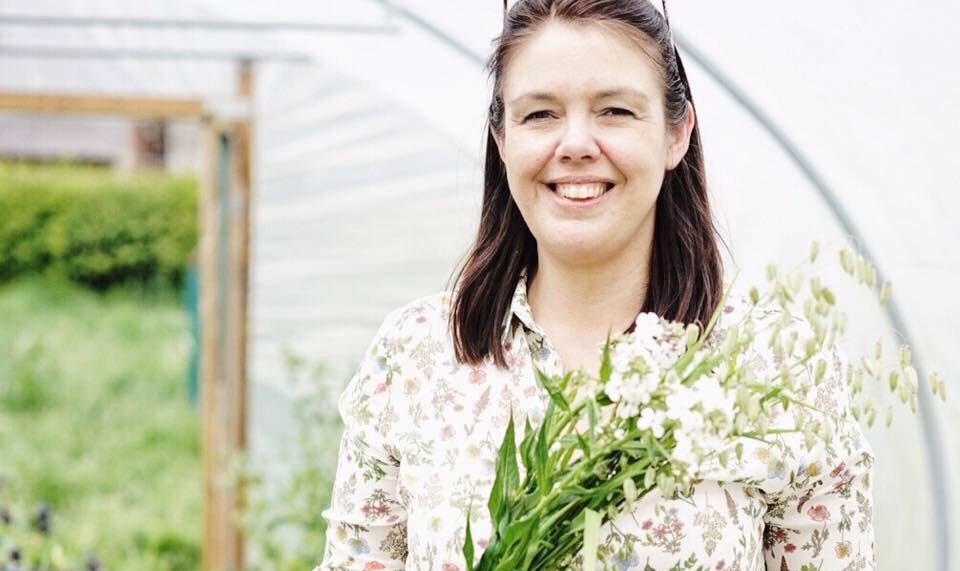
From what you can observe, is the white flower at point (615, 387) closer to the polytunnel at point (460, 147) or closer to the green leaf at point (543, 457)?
the green leaf at point (543, 457)

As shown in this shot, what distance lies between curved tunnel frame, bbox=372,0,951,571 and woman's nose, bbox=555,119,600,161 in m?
0.81

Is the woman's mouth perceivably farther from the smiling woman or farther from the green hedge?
the green hedge

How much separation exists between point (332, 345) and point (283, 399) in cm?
35

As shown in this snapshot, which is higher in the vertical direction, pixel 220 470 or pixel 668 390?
pixel 668 390

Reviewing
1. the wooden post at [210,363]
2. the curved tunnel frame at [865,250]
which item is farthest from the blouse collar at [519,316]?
the wooden post at [210,363]

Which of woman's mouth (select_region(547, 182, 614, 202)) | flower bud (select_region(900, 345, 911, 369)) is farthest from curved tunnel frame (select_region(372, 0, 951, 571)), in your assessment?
flower bud (select_region(900, 345, 911, 369))

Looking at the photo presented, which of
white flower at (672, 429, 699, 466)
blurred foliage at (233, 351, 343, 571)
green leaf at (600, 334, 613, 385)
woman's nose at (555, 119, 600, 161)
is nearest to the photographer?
white flower at (672, 429, 699, 466)

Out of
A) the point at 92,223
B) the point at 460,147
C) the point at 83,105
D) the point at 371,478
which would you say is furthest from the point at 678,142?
the point at 92,223

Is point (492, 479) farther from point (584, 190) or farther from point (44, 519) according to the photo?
point (44, 519)

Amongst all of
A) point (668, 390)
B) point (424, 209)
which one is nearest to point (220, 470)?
point (424, 209)

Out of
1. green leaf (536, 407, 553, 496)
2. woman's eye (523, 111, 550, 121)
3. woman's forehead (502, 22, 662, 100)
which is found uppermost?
woman's forehead (502, 22, 662, 100)

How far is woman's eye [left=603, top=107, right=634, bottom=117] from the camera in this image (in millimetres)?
1604

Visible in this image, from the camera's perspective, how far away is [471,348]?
5.82ft

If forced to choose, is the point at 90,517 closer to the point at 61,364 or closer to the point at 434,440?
the point at 61,364
